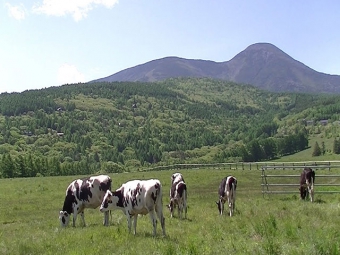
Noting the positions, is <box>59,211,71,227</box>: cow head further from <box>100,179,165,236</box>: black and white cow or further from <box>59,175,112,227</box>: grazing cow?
<box>100,179,165,236</box>: black and white cow

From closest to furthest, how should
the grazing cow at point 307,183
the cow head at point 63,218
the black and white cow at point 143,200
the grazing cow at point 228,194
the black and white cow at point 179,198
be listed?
the black and white cow at point 143,200 → the cow head at point 63,218 → the grazing cow at point 228,194 → the black and white cow at point 179,198 → the grazing cow at point 307,183

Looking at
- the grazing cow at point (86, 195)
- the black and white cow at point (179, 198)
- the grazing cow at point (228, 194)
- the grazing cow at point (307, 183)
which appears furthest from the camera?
the grazing cow at point (307, 183)

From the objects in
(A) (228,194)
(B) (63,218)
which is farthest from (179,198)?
(B) (63,218)

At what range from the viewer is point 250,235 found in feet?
38.4

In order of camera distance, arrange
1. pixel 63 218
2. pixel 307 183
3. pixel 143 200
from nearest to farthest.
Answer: pixel 143 200
pixel 63 218
pixel 307 183

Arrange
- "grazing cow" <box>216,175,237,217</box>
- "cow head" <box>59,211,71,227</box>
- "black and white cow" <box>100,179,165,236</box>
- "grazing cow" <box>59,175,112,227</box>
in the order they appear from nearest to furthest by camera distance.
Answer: "black and white cow" <box>100,179,165,236</box> → "cow head" <box>59,211,71,227</box> → "grazing cow" <box>59,175,112,227</box> → "grazing cow" <box>216,175,237,217</box>

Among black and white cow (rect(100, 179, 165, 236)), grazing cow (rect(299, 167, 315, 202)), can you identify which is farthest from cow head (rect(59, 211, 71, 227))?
grazing cow (rect(299, 167, 315, 202))

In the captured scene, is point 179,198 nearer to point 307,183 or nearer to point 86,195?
point 86,195

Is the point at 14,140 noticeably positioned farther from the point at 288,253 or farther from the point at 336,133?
the point at 288,253

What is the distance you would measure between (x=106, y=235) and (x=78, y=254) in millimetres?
3314

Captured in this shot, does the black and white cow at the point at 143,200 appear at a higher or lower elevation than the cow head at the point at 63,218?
higher

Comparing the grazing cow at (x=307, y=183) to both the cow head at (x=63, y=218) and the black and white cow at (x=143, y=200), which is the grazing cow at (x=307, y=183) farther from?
the cow head at (x=63, y=218)

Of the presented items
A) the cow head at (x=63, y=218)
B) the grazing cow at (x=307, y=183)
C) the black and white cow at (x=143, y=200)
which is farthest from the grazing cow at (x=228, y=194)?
the cow head at (x=63, y=218)

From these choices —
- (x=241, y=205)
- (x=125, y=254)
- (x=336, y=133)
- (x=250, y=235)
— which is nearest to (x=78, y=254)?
(x=125, y=254)
